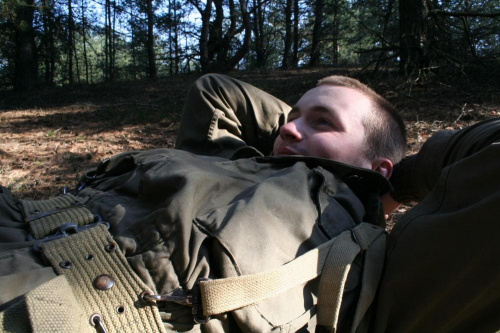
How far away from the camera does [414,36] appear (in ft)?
19.2

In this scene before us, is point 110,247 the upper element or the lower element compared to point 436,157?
lower

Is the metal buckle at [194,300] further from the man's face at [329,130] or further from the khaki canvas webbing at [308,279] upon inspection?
the man's face at [329,130]

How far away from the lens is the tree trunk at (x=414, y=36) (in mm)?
5828

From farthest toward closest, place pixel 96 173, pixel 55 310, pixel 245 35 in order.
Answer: pixel 245 35, pixel 96 173, pixel 55 310

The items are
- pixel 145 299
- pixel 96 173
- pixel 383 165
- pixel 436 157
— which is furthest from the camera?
pixel 383 165

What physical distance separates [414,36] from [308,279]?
5.63 meters

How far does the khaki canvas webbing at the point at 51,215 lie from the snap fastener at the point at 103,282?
0.35m

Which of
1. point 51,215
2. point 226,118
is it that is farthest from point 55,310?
point 226,118

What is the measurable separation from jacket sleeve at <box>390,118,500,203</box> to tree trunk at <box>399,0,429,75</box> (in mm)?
4228

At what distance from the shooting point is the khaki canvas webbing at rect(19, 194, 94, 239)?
56.6 inches

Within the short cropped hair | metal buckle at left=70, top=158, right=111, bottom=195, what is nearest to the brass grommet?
metal buckle at left=70, top=158, right=111, bottom=195

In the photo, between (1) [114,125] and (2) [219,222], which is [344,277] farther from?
(1) [114,125]

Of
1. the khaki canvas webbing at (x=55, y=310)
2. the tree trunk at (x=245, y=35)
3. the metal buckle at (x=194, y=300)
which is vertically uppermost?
the tree trunk at (x=245, y=35)

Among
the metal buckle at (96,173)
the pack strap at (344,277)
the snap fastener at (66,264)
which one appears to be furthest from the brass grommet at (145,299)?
the metal buckle at (96,173)
